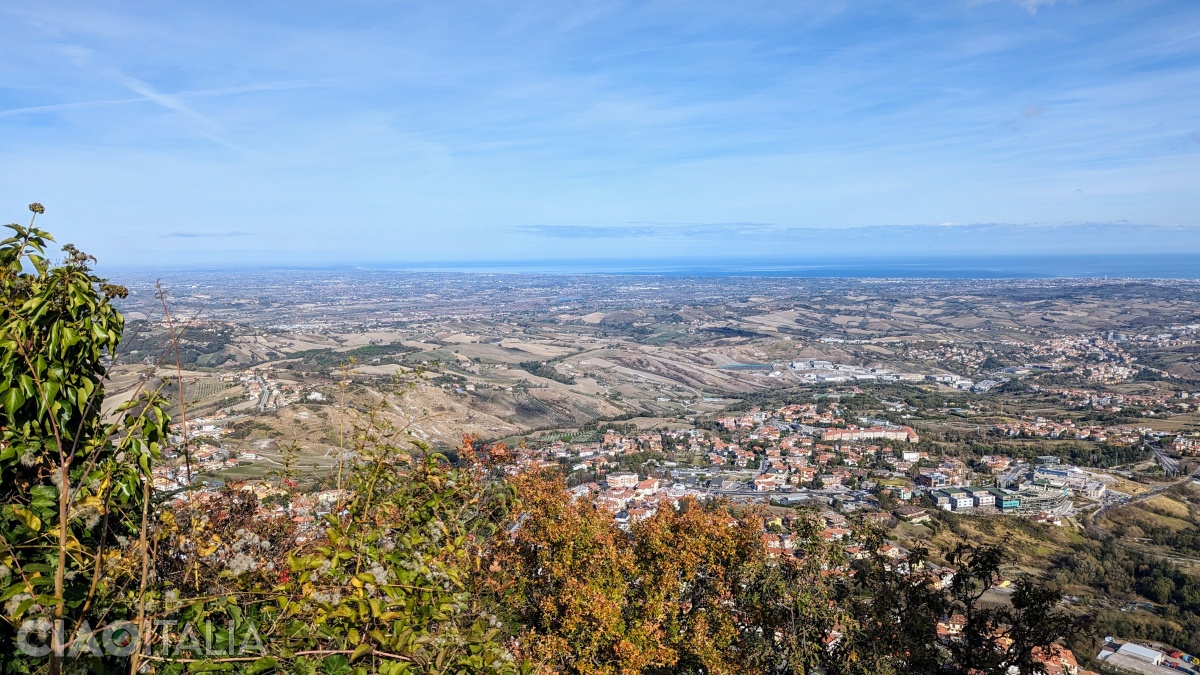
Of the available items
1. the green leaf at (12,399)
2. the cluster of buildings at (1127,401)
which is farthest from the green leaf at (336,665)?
the cluster of buildings at (1127,401)

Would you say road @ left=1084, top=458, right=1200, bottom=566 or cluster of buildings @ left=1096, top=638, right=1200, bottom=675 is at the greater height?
cluster of buildings @ left=1096, top=638, right=1200, bottom=675

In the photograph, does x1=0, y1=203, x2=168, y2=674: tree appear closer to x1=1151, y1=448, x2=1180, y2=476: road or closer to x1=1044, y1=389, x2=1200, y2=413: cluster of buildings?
x1=1151, y1=448, x2=1180, y2=476: road

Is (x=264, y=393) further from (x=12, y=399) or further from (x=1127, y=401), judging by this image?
(x=1127, y=401)

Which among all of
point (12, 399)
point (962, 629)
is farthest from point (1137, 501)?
point (12, 399)

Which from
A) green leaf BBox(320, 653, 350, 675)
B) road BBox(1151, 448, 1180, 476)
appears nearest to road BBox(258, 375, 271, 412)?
green leaf BBox(320, 653, 350, 675)

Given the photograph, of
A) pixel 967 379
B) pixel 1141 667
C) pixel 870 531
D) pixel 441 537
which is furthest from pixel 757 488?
pixel 967 379

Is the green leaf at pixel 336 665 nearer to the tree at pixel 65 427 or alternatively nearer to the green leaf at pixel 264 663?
the green leaf at pixel 264 663

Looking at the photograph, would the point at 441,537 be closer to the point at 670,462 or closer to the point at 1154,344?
the point at 670,462

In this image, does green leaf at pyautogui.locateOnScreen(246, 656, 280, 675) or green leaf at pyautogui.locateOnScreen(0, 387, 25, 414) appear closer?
green leaf at pyautogui.locateOnScreen(246, 656, 280, 675)
